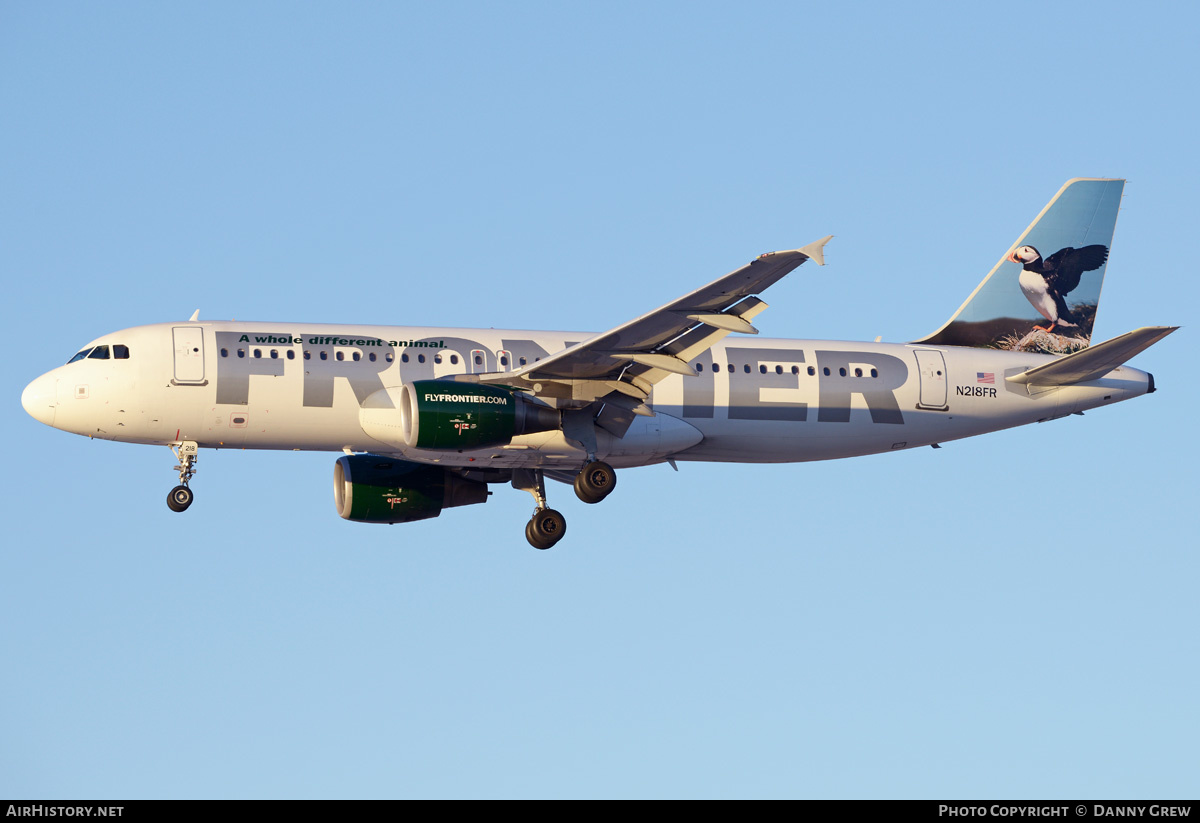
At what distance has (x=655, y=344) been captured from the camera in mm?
36250

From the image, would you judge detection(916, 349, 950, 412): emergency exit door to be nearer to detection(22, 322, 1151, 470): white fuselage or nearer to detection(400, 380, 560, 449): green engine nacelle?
detection(22, 322, 1151, 470): white fuselage

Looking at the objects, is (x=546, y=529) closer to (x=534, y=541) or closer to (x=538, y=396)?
(x=534, y=541)

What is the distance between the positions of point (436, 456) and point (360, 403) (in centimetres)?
222

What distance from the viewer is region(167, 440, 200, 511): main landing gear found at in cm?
3891

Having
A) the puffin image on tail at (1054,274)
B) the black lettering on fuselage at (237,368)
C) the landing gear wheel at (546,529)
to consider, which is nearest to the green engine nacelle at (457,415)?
the black lettering on fuselage at (237,368)

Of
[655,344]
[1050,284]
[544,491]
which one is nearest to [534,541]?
[544,491]

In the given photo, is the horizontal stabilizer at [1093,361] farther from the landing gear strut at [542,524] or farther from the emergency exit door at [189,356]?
the emergency exit door at [189,356]

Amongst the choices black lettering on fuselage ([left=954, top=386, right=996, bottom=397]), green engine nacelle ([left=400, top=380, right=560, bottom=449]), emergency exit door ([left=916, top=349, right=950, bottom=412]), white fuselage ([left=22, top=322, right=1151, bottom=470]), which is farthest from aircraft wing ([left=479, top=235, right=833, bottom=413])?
black lettering on fuselage ([left=954, top=386, right=996, bottom=397])

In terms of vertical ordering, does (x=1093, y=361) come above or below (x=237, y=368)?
below

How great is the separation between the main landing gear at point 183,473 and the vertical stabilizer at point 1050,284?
20178mm

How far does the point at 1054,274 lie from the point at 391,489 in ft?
65.3

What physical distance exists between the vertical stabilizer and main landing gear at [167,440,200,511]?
20.2 m
